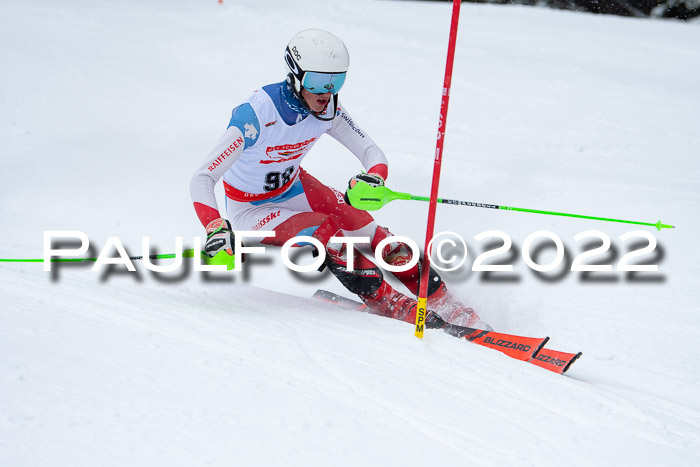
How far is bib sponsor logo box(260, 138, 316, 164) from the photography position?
376 cm

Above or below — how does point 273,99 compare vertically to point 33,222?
above

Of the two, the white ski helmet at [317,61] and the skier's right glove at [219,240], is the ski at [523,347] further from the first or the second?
the white ski helmet at [317,61]

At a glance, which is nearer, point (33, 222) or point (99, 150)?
point (33, 222)

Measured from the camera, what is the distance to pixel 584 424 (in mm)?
2445

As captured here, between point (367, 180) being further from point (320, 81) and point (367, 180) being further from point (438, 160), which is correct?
point (438, 160)

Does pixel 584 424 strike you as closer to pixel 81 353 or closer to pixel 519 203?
pixel 81 353

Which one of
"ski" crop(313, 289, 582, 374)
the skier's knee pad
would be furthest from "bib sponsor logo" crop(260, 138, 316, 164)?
"ski" crop(313, 289, 582, 374)

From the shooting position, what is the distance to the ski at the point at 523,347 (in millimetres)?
3123

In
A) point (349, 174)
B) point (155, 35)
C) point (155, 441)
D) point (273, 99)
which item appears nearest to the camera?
point (155, 441)

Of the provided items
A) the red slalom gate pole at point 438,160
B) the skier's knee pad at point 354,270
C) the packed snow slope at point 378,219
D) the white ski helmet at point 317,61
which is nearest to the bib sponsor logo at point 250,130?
the white ski helmet at point 317,61

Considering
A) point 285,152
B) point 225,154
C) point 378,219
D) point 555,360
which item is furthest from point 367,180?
point 378,219

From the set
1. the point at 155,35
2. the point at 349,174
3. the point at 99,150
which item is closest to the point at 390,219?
the point at 349,174

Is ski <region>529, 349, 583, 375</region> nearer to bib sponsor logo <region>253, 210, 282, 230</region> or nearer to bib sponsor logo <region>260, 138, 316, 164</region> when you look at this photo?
bib sponsor logo <region>253, 210, 282, 230</region>

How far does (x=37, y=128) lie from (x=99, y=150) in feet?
2.29
